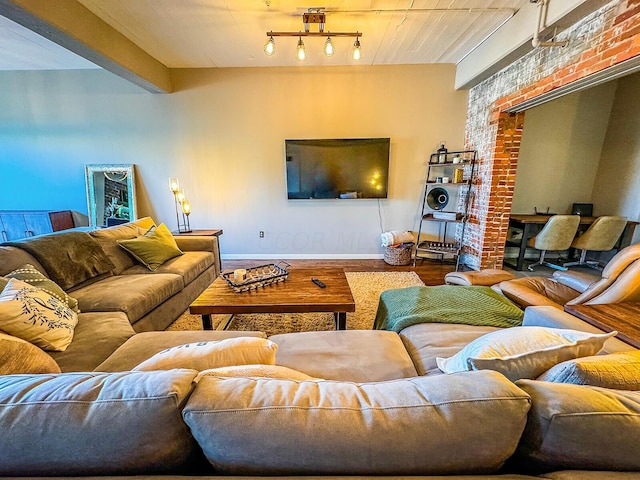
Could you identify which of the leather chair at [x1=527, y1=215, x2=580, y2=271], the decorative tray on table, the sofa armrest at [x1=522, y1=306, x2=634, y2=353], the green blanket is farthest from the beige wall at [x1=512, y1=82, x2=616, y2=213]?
the decorative tray on table

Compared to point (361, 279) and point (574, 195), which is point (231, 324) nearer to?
point (361, 279)

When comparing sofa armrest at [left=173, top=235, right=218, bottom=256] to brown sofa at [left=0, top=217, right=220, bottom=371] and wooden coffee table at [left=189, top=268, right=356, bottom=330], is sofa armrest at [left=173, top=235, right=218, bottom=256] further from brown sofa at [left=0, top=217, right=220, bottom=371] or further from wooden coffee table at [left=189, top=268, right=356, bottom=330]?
wooden coffee table at [left=189, top=268, right=356, bottom=330]

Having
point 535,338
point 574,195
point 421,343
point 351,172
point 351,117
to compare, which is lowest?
point 421,343

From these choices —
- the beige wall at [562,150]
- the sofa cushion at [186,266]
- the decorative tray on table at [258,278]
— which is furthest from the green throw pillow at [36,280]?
the beige wall at [562,150]

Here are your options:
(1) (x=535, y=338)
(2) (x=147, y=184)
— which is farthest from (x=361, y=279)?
(2) (x=147, y=184)

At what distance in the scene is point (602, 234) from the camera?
3602 millimetres

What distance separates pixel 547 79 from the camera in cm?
253

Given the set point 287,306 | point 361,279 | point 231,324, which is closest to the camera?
point 287,306

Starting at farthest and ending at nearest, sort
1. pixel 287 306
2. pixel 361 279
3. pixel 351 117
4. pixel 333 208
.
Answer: pixel 333 208
pixel 351 117
pixel 361 279
pixel 287 306

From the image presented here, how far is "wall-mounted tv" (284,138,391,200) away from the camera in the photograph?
12.9 feet

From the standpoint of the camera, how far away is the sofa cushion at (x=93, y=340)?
128 cm

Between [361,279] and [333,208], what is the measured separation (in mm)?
1276

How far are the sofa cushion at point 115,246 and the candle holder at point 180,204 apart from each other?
3.99ft

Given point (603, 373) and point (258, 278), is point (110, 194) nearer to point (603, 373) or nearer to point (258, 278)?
point (258, 278)
